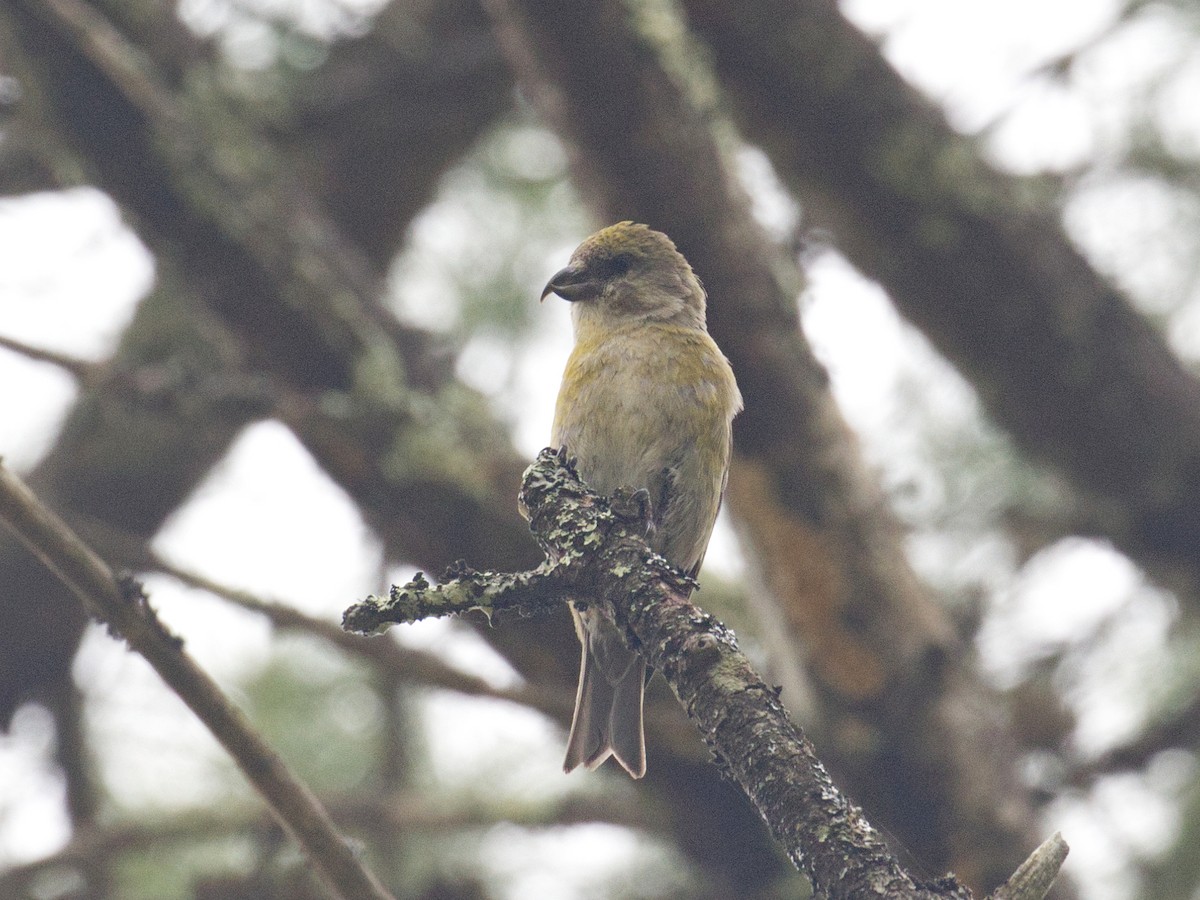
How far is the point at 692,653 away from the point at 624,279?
235cm

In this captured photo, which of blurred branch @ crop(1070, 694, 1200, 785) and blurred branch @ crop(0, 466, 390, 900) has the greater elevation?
blurred branch @ crop(1070, 694, 1200, 785)

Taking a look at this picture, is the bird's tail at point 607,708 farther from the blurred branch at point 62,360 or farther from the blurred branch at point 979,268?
the blurred branch at point 979,268

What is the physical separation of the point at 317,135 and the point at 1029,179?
301 centimetres

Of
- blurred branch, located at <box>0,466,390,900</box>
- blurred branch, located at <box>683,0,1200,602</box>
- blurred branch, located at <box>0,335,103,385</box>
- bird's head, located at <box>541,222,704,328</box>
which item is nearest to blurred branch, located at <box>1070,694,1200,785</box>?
blurred branch, located at <box>683,0,1200,602</box>

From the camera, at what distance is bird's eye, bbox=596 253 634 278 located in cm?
405

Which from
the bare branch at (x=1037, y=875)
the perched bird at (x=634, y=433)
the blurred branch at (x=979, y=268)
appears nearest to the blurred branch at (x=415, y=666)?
the perched bird at (x=634, y=433)

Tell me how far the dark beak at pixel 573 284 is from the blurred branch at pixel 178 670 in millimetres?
1978

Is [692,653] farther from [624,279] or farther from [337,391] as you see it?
[337,391]

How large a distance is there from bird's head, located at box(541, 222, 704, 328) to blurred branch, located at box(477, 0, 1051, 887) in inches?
9.8

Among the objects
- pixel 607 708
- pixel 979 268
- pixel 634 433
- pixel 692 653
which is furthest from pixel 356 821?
pixel 979 268

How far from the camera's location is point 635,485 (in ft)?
11.7

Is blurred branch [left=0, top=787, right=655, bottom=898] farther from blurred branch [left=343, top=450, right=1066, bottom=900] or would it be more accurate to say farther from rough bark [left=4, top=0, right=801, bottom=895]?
blurred branch [left=343, top=450, right=1066, bottom=900]

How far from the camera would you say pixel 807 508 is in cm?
436

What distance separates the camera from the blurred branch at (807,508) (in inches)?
164
